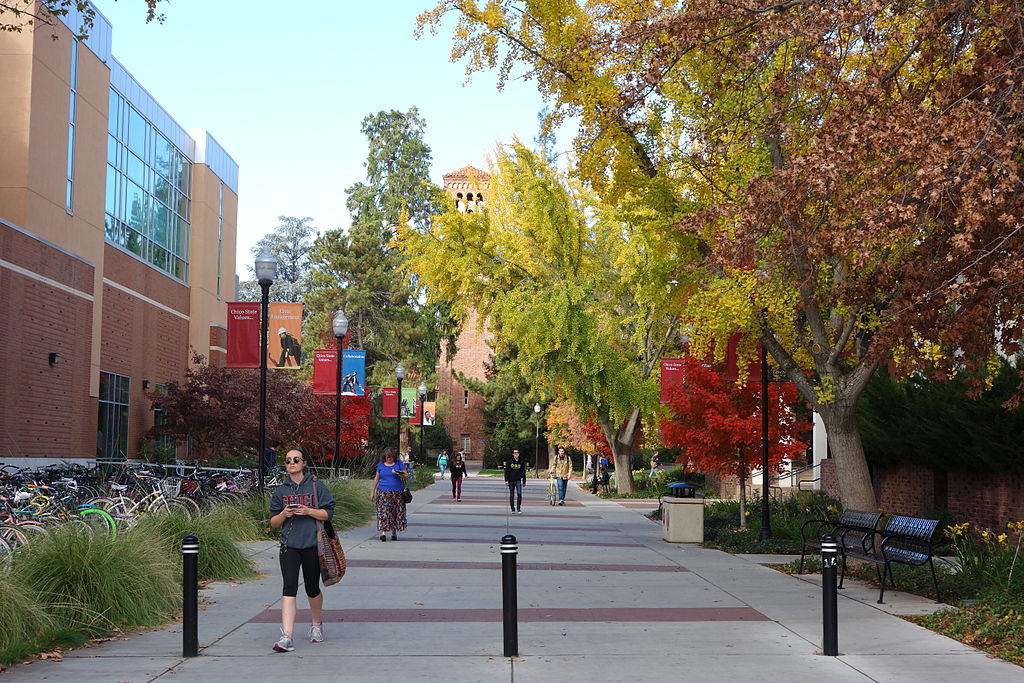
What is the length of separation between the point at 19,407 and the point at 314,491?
71.8 feet

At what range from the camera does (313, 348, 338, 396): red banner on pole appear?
31062mm

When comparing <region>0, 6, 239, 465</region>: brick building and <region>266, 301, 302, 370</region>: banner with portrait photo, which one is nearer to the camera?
<region>266, 301, 302, 370</region>: banner with portrait photo

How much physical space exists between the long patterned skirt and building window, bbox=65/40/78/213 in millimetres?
17584

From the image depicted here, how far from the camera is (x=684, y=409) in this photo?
2466 cm

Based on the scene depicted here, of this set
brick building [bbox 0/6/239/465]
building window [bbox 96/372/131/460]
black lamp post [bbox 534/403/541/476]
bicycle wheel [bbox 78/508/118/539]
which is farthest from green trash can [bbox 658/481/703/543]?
black lamp post [bbox 534/403/541/476]

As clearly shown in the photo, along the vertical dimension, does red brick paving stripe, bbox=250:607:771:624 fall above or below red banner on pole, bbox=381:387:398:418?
below

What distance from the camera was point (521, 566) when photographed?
17109 millimetres

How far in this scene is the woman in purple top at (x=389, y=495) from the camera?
2114 cm

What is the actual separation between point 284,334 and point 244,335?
7480 millimetres

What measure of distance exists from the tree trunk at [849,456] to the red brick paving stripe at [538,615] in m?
5.06

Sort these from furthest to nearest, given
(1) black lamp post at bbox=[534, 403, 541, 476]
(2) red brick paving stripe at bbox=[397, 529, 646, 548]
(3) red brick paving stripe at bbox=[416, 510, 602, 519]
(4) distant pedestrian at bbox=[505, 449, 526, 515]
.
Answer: (1) black lamp post at bbox=[534, 403, 541, 476], (4) distant pedestrian at bbox=[505, 449, 526, 515], (3) red brick paving stripe at bbox=[416, 510, 602, 519], (2) red brick paving stripe at bbox=[397, 529, 646, 548]

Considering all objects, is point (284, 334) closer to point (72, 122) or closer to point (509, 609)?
point (72, 122)

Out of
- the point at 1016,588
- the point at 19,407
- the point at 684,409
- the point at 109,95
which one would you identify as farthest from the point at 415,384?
the point at 1016,588

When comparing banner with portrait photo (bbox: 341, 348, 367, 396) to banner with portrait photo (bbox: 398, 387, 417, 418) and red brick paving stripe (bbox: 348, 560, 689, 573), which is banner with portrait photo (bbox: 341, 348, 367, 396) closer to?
red brick paving stripe (bbox: 348, 560, 689, 573)
